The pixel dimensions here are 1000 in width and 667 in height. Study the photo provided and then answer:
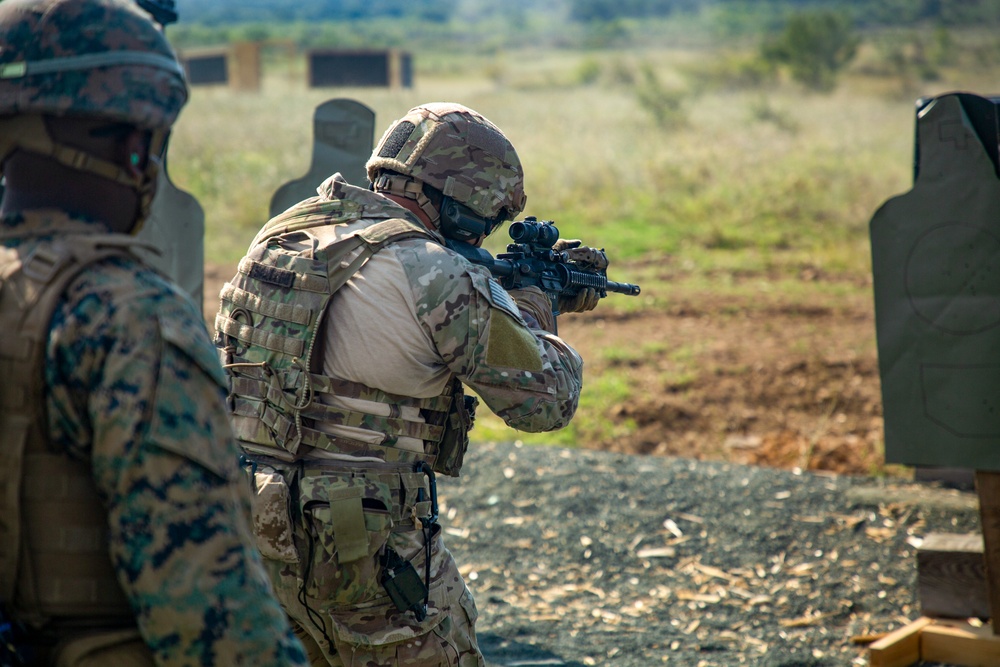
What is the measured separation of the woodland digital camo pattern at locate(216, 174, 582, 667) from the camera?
8.67 feet

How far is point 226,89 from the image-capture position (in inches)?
1414

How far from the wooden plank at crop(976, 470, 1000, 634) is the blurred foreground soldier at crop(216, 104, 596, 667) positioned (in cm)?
216

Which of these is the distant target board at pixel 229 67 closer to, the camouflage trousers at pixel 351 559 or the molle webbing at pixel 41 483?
the camouflage trousers at pixel 351 559

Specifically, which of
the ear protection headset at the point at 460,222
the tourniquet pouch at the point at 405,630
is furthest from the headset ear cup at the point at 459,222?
the tourniquet pouch at the point at 405,630

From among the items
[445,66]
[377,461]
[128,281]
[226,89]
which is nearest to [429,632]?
[377,461]

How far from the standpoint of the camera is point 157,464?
1.53m

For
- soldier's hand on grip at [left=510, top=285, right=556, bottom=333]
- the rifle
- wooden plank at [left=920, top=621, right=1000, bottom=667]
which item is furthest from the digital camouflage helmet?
wooden plank at [left=920, top=621, right=1000, bottom=667]

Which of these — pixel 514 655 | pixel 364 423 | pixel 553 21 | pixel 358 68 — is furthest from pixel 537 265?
pixel 553 21

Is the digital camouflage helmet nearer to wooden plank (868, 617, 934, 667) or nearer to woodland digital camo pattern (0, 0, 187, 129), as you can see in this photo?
woodland digital camo pattern (0, 0, 187, 129)

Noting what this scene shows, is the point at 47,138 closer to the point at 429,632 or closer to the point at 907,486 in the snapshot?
the point at 429,632

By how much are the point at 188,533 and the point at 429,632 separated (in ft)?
4.32

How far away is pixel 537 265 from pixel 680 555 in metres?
2.44

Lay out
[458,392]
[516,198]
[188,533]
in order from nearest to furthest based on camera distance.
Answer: [188,533] → [458,392] → [516,198]

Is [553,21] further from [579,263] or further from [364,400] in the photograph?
[364,400]
